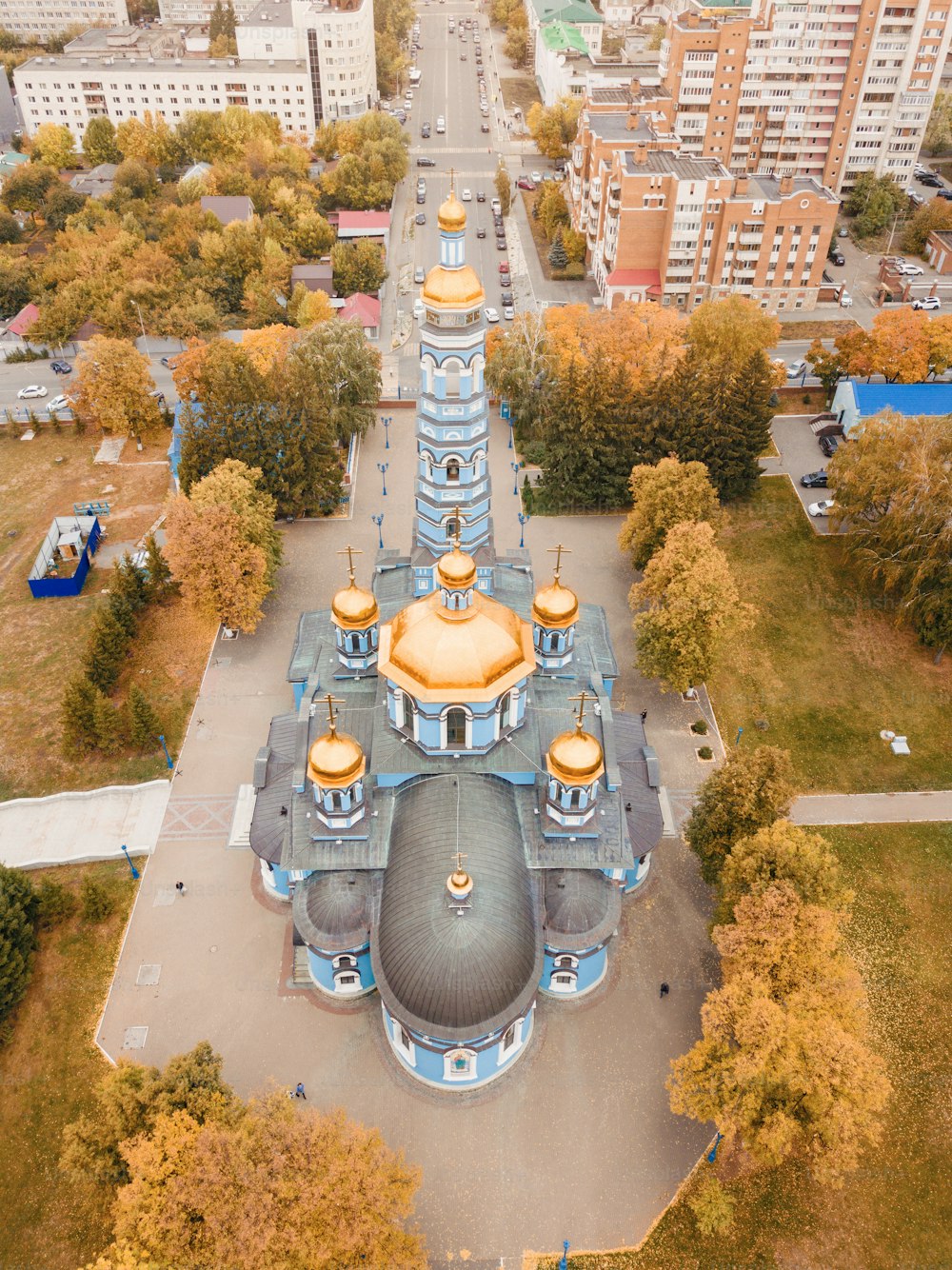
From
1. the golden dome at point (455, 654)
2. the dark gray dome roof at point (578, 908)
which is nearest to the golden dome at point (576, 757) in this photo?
the golden dome at point (455, 654)

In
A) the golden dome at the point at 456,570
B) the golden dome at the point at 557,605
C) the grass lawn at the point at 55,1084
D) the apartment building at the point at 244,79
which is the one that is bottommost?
the grass lawn at the point at 55,1084

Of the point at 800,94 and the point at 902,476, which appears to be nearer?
the point at 902,476

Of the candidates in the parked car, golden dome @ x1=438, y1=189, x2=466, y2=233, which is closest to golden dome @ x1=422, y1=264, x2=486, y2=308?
golden dome @ x1=438, y1=189, x2=466, y2=233

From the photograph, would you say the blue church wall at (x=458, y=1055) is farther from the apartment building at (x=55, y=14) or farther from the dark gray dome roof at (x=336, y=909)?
the apartment building at (x=55, y=14)

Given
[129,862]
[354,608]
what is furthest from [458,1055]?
[354,608]

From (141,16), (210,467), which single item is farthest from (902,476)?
(141,16)

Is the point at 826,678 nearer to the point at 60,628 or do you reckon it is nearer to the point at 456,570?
the point at 456,570

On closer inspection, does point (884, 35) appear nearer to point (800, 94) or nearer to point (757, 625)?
point (800, 94)
